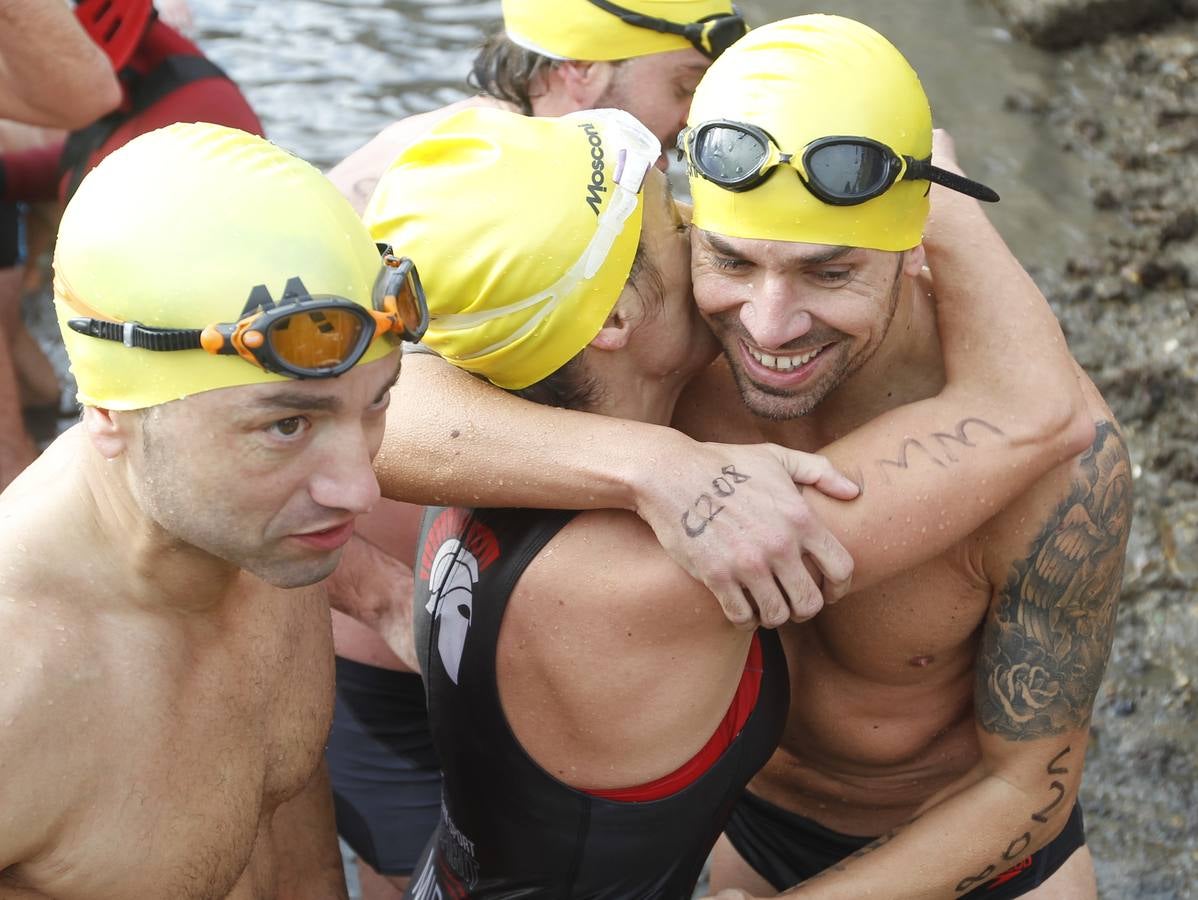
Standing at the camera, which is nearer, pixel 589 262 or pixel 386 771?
pixel 589 262

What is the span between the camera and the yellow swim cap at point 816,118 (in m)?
2.83

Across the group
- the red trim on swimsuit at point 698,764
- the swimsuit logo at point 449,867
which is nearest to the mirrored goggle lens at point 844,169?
the red trim on swimsuit at point 698,764

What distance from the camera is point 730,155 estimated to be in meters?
2.86

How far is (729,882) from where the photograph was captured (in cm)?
382

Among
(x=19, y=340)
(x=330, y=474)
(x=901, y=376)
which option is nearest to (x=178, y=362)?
(x=330, y=474)

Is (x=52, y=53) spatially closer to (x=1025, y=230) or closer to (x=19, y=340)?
(x=19, y=340)

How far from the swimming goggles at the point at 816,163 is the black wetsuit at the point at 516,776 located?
80 cm

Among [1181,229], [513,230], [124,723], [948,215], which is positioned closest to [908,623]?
[948,215]

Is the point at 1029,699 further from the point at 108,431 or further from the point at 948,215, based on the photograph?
the point at 108,431

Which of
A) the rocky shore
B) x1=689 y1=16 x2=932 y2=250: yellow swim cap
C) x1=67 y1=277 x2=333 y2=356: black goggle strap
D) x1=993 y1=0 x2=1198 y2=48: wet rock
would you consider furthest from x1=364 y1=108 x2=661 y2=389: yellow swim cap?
x1=993 y1=0 x2=1198 y2=48: wet rock

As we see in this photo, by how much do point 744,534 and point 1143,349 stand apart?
197 inches

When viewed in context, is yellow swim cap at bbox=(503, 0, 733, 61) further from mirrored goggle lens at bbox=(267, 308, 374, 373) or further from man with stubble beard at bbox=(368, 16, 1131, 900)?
mirrored goggle lens at bbox=(267, 308, 374, 373)

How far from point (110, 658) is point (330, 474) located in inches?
20.5

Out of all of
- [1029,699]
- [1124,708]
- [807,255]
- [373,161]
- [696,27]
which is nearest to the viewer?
[807,255]
